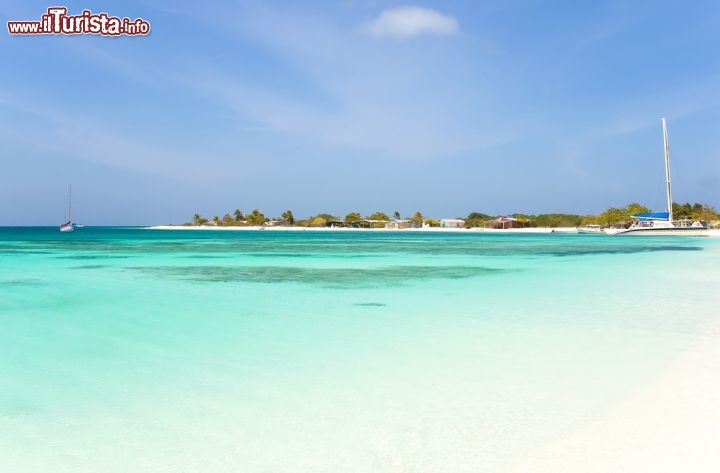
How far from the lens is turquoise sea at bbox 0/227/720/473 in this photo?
10.3 ft

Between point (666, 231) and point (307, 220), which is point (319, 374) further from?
→ point (307, 220)

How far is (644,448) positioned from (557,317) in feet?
16.1

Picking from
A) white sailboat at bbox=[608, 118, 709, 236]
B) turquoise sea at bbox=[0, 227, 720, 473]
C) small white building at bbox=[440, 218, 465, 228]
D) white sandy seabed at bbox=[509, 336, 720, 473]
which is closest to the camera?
white sandy seabed at bbox=[509, 336, 720, 473]

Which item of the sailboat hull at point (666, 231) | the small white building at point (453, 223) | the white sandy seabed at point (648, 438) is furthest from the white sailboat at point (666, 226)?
the white sandy seabed at point (648, 438)

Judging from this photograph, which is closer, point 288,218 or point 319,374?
point 319,374

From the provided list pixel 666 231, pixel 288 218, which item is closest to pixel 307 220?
pixel 288 218

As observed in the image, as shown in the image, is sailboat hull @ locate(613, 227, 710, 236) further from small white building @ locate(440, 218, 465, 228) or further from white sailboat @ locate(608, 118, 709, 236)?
small white building @ locate(440, 218, 465, 228)

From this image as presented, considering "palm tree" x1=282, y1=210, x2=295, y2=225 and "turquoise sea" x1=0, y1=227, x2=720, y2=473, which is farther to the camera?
"palm tree" x1=282, y1=210, x2=295, y2=225

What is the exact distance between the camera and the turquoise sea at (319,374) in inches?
123

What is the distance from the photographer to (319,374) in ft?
15.6

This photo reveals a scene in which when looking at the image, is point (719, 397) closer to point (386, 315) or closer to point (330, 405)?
point (330, 405)

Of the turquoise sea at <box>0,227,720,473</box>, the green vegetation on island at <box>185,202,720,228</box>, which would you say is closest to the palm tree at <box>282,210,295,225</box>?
the green vegetation on island at <box>185,202,720,228</box>

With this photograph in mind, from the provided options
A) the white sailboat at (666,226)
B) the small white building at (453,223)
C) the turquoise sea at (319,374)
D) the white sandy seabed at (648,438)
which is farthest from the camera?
the small white building at (453,223)

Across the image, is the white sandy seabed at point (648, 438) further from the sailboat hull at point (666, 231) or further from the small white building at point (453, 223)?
the small white building at point (453, 223)
